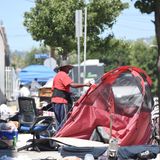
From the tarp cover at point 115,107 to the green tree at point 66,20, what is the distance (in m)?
13.6

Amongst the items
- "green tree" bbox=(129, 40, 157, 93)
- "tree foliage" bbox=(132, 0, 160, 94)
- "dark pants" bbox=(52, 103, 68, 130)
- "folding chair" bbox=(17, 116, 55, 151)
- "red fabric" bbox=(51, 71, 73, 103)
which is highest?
"tree foliage" bbox=(132, 0, 160, 94)

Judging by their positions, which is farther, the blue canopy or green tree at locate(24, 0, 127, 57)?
the blue canopy

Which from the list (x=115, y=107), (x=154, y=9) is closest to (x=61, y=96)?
(x=115, y=107)

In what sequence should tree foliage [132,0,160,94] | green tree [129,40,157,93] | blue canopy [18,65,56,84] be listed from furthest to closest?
green tree [129,40,157,93] < blue canopy [18,65,56,84] < tree foliage [132,0,160,94]

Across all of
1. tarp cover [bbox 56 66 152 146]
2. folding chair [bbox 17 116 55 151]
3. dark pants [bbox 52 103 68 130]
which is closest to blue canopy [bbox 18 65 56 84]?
folding chair [bbox 17 116 55 151]

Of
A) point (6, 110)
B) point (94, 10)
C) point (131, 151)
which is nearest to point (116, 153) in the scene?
point (131, 151)

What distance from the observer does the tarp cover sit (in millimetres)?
12125

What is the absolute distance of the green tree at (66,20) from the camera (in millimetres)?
26359

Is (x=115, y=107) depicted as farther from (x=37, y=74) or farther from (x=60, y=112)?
(x=37, y=74)

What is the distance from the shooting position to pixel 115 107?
1244cm

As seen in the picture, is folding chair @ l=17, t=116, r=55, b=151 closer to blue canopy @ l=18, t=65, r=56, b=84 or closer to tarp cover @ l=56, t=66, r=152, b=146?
tarp cover @ l=56, t=66, r=152, b=146

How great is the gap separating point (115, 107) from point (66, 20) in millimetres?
14323

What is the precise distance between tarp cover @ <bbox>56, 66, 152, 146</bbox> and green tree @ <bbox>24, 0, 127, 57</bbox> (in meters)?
13.6

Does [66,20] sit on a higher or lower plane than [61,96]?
higher
